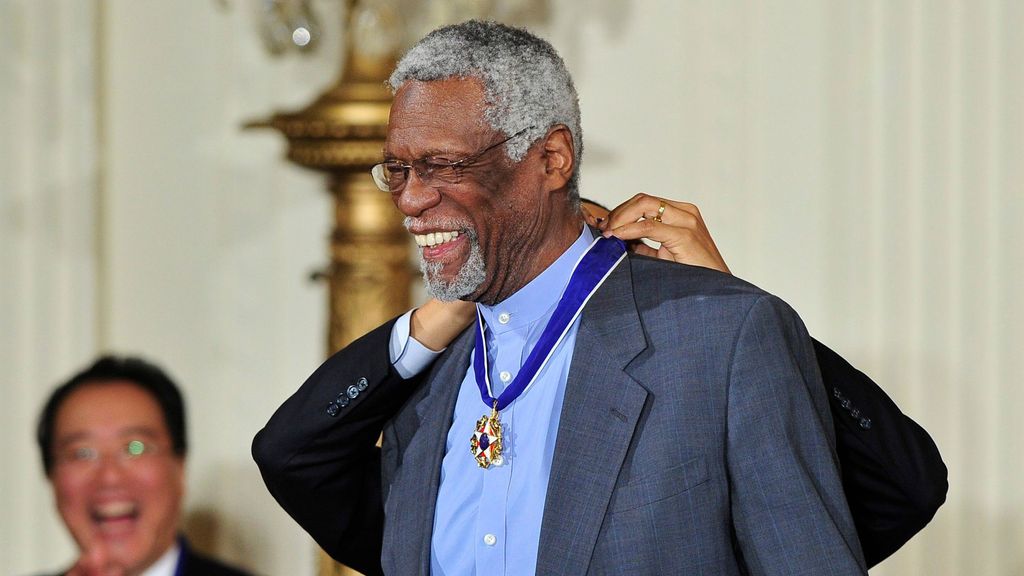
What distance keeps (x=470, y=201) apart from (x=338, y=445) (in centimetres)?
50

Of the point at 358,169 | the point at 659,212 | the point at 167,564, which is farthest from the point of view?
the point at 358,169

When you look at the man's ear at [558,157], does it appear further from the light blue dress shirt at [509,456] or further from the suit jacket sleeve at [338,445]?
the suit jacket sleeve at [338,445]

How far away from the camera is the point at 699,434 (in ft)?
5.60

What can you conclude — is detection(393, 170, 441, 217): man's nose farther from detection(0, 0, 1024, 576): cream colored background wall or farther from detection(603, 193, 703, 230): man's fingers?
detection(0, 0, 1024, 576): cream colored background wall

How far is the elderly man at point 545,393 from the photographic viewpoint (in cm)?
169

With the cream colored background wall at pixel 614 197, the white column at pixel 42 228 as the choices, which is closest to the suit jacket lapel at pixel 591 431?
the cream colored background wall at pixel 614 197

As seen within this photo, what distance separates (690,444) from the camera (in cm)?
171

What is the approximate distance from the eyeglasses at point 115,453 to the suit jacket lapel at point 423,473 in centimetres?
182

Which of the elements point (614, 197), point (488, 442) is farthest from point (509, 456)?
point (614, 197)

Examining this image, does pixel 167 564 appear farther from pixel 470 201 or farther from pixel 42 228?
pixel 470 201

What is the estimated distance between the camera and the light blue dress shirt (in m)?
1.84

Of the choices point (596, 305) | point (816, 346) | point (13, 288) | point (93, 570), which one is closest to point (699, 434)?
point (596, 305)

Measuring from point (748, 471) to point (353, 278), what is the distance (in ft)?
8.18

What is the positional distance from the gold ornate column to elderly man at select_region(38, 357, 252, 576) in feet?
1.67
